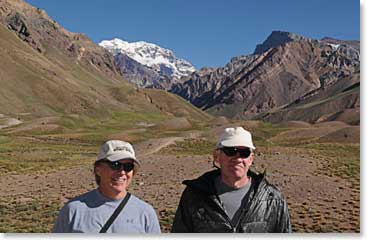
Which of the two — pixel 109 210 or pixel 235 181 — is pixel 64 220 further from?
pixel 235 181

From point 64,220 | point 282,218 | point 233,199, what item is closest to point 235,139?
point 233,199

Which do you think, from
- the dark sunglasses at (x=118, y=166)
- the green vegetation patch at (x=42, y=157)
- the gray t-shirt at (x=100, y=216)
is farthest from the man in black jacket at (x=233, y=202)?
the green vegetation patch at (x=42, y=157)

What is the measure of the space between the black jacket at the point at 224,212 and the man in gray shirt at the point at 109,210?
0.30 meters

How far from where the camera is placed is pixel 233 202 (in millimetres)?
4148

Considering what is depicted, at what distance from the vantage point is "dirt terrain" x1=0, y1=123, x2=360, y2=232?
8430mm

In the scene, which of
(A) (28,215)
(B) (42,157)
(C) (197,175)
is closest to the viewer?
(A) (28,215)

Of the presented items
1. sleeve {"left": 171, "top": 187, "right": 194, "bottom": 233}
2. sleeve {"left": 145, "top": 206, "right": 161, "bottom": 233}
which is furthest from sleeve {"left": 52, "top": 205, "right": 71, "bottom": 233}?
sleeve {"left": 171, "top": 187, "right": 194, "bottom": 233}

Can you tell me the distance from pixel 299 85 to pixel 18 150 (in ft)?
583

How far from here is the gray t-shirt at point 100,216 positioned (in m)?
4.04

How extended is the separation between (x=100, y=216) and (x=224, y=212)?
0.96 m

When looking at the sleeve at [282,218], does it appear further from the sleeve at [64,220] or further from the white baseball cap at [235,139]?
the sleeve at [64,220]

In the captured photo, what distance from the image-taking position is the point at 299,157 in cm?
1688

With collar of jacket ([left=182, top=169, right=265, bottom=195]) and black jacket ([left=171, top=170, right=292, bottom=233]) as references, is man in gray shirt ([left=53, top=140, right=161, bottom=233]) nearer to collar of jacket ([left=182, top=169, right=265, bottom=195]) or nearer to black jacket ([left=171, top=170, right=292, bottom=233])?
black jacket ([left=171, top=170, right=292, bottom=233])

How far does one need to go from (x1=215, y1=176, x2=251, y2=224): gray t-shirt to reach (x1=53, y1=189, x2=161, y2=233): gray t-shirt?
0.57 m
